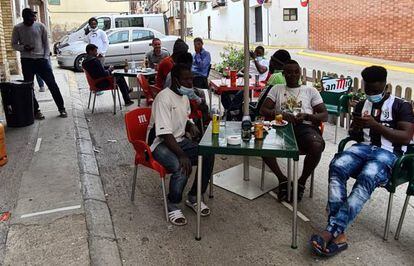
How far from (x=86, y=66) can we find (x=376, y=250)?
6210 millimetres

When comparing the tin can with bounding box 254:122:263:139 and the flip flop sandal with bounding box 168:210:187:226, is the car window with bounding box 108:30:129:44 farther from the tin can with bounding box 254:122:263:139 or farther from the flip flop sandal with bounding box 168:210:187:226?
the tin can with bounding box 254:122:263:139

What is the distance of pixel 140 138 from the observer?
4117 millimetres

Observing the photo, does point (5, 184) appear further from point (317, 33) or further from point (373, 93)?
point (317, 33)

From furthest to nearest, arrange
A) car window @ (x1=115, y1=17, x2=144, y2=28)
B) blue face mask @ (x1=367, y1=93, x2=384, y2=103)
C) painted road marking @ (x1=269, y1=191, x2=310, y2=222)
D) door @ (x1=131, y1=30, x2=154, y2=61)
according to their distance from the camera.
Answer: car window @ (x1=115, y1=17, x2=144, y2=28) → door @ (x1=131, y1=30, x2=154, y2=61) → painted road marking @ (x1=269, y1=191, x2=310, y2=222) → blue face mask @ (x1=367, y1=93, x2=384, y2=103)

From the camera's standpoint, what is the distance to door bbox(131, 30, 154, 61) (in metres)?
15.1

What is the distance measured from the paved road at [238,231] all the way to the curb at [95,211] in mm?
77

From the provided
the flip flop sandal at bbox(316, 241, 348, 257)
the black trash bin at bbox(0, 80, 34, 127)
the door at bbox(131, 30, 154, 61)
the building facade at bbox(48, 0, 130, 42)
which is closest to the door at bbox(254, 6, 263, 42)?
the building facade at bbox(48, 0, 130, 42)

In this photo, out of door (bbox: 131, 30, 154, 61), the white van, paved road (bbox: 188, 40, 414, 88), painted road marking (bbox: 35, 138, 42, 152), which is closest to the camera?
painted road marking (bbox: 35, 138, 42, 152)

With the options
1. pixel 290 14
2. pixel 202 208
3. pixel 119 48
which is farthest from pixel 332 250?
pixel 290 14

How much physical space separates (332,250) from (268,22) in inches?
1091

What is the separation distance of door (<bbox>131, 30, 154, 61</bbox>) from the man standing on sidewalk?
8085 millimetres

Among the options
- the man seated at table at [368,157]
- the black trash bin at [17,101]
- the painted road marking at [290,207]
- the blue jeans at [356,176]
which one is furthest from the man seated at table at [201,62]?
the blue jeans at [356,176]

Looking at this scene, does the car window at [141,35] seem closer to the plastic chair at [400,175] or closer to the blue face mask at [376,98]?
the blue face mask at [376,98]

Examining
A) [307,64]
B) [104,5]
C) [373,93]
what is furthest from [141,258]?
[104,5]
